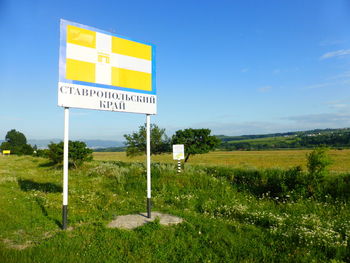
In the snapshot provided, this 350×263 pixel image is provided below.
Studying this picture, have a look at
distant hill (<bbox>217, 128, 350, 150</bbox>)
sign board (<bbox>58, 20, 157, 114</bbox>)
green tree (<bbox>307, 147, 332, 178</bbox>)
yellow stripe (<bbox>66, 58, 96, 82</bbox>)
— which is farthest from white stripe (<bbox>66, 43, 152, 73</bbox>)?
distant hill (<bbox>217, 128, 350, 150</bbox>)

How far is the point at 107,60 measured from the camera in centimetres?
735

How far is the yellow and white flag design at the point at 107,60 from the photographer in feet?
22.0

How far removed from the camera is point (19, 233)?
6055 mm

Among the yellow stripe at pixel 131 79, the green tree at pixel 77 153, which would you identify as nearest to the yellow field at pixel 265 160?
the green tree at pixel 77 153

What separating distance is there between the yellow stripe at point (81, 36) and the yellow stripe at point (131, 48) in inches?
27.4

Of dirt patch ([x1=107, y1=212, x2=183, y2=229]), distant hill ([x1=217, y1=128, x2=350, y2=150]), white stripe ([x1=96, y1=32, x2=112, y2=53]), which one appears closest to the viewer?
dirt patch ([x1=107, y1=212, x2=183, y2=229])

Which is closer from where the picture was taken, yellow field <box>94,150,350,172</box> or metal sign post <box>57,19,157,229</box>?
metal sign post <box>57,19,157,229</box>

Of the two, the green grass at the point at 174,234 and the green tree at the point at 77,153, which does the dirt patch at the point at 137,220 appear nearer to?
the green grass at the point at 174,234

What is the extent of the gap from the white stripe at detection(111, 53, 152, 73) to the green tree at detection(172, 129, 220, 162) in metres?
23.3

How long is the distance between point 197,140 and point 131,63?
24420 mm

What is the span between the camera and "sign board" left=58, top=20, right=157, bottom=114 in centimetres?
653

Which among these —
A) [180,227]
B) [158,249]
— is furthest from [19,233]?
[180,227]

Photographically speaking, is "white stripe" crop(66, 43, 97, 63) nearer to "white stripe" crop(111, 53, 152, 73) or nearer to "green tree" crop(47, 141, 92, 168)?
"white stripe" crop(111, 53, 152, 73)

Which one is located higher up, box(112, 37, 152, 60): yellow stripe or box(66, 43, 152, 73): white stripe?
box(112, 37, 152, 60): yellow stripe
